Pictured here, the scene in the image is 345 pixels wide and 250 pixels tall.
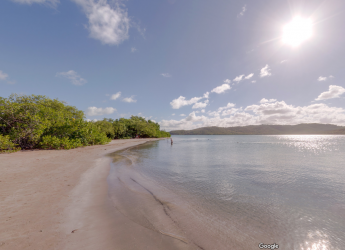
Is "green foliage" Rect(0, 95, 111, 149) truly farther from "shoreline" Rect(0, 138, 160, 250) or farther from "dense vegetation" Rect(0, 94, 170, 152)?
"shoreline" Rect(0, 138, 160, 250)

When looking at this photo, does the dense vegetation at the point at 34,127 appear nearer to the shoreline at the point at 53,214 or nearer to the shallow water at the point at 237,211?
the shoreline at the point at 53,214

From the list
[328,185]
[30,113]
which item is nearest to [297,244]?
[328,185]

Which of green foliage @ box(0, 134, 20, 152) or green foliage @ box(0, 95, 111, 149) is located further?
green foliage @ box(0, 95, 111, 149)

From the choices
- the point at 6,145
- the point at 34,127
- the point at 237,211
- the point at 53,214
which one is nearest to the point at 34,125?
the point at 34,127

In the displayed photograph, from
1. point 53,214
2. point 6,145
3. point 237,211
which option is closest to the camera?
point 53,214

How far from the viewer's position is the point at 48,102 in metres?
30.2

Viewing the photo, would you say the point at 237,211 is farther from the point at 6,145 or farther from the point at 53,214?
the point at 6,145

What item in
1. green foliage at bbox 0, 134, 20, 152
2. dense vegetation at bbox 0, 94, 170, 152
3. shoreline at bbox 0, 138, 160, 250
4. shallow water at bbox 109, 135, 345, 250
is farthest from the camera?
dense vegetation at bbox 0, 94, 170, 152

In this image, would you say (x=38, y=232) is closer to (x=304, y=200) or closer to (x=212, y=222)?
(x=212, y=222)

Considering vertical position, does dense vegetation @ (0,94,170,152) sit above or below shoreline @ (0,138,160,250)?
above

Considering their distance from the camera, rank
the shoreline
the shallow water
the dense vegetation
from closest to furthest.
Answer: the shoreline
the shallow water
the dense vegetation

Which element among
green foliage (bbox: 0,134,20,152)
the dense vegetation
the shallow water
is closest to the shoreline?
the shallow water

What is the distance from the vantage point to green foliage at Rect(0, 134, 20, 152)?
1770 centimetres

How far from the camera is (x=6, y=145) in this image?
1827 centimetres
